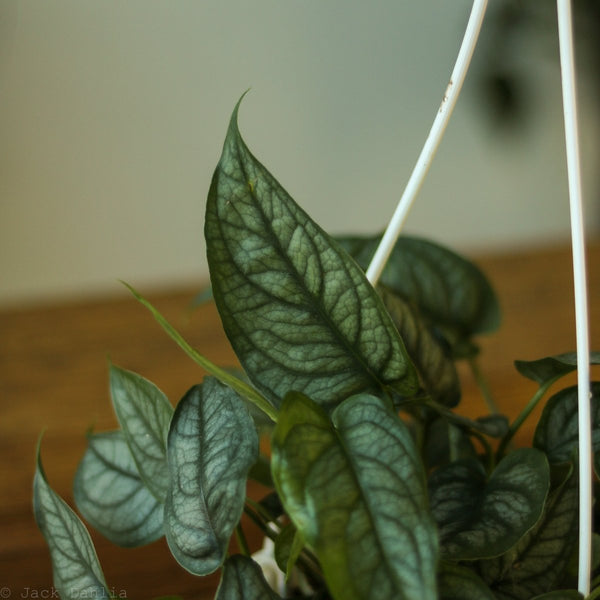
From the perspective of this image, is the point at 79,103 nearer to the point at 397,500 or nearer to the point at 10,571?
the point at 10,571

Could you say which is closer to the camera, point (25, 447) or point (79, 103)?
point (25, 447)

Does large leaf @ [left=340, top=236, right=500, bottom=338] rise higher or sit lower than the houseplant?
higher

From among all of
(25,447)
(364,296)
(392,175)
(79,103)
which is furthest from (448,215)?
(364,296)

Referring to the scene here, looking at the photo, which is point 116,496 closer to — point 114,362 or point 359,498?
point 359,498

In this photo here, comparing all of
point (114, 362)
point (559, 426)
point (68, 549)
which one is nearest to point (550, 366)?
point (559, 426)

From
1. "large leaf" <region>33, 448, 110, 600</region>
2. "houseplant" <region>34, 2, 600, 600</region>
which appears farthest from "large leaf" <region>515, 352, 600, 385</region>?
"large leaf" <region>33, 448, 110, 600</region>

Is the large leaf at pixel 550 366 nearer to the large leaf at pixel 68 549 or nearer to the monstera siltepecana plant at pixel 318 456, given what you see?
the monstera siltepecana plant at pixel 318 456

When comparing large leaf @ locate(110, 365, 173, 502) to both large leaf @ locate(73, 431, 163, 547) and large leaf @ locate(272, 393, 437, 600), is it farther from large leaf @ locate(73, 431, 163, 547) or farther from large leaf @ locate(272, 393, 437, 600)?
large leaf @ locate(272, 393, 437, 600)
